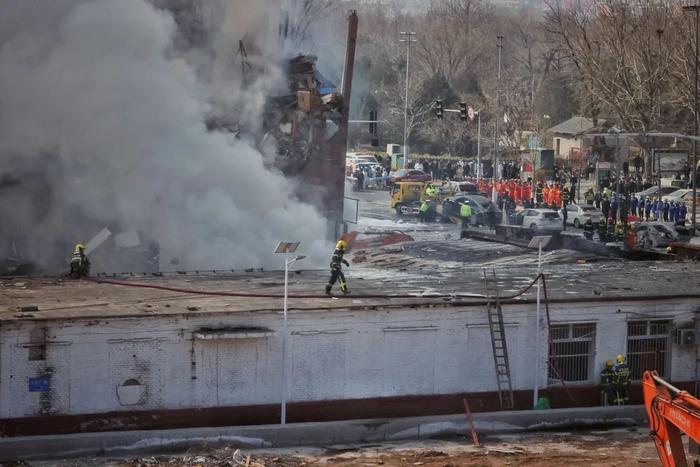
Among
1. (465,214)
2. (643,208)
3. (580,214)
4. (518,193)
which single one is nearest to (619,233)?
(580,214)

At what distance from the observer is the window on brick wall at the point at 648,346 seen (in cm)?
1912

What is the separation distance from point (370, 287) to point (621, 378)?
461cm

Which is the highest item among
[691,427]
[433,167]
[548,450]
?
[433,167]

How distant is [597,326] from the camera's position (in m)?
18.7

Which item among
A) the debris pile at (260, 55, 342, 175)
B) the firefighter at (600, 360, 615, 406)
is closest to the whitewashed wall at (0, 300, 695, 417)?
the firefighter at (600, 360, 615, 406)

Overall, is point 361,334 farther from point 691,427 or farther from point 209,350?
point 691,427

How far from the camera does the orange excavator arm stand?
12961 mm

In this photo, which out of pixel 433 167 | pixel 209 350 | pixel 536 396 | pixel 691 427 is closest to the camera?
pixel 691 427

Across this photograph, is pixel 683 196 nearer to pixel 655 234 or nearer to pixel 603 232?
pixel 655 234

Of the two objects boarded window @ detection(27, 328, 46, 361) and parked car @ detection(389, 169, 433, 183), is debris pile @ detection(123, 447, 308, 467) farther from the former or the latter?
parked car @ detection(389, 169, 433, 183)

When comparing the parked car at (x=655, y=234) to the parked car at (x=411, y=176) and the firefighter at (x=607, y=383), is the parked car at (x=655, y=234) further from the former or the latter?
the parked car at (x=411, y=176)

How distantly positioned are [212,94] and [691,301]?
15246 mm

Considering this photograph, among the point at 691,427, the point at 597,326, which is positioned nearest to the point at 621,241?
the point at 597,326

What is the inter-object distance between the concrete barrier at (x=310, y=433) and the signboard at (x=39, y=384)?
2.34 feet
